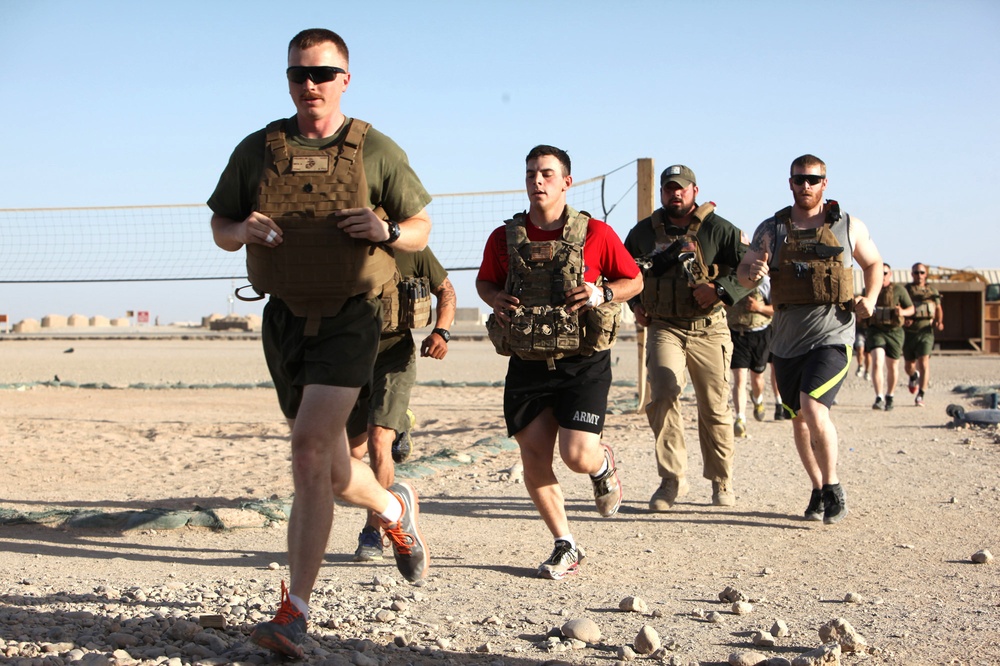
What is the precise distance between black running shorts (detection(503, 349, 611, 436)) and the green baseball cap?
89.1 inches

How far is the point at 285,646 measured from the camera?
12.3ft

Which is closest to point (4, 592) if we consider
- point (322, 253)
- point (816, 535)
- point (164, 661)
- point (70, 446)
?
point (164, 661)

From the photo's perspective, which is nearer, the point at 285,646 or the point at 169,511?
the point at 285,646

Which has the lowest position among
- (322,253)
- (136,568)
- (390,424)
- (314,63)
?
(136,568)

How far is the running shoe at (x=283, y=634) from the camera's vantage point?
148 inches

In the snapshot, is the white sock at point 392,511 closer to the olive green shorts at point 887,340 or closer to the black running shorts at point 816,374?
the black running shorts at point 816,374

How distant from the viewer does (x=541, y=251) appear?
562 centimetres

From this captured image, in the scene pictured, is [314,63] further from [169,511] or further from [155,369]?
[155,369]

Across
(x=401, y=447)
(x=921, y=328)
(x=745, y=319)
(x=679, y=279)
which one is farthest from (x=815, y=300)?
(x=921, y=328)

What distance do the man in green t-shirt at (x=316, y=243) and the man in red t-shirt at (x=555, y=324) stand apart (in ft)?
4.20

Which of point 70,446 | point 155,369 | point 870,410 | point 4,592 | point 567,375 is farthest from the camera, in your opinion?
point 155,369

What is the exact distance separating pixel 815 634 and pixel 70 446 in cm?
898

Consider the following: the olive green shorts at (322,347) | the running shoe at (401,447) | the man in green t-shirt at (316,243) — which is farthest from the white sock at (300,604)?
the running shoe at (401,447)

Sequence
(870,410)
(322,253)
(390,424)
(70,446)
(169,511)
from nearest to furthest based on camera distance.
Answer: (322,253) → (390,424) → (169,511) → (70,446) → (870,410)
